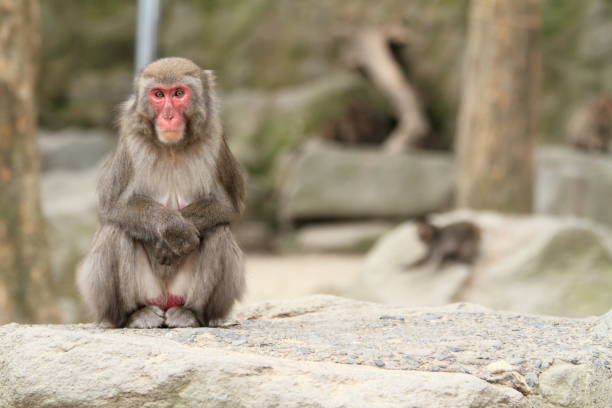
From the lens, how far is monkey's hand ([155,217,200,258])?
471cm

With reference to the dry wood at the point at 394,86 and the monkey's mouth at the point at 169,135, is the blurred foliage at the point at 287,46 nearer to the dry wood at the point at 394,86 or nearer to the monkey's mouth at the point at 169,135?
the dry wood at the point at 394,86

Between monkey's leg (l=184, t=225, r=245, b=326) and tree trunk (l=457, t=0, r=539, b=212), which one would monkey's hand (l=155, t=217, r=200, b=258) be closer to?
monkey's leg (l=184, t=225, r=245, b=326)

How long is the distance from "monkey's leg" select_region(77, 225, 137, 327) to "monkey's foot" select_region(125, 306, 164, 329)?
0.05 meters

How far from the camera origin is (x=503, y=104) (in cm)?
1078

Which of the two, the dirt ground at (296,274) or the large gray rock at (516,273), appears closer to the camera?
the large gray rock at (516,273)

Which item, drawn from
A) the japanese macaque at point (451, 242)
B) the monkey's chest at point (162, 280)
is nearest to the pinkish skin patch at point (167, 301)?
the monkey's chest at point (162, 280)

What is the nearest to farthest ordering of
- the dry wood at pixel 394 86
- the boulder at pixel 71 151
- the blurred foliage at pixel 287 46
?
the boulder at pixel 71 151 < the dry wood at pixel 394 86 < the blurred foliage at pixel 287 46

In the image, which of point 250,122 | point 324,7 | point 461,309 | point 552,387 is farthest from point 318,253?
point 552,387

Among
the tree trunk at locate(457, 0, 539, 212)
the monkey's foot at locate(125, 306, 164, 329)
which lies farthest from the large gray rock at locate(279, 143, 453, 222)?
the monkey's foot at locate(125, 306, 164, 329)

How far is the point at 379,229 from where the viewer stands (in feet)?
50.1

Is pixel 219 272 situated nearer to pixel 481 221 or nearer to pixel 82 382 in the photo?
pixel 82 382

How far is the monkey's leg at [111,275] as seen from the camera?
4.77m

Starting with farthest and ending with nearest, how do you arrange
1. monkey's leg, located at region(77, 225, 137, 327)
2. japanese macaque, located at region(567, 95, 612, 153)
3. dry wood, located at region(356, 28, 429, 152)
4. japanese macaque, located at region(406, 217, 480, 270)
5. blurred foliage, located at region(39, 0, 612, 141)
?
1. blurred foliage, located at region(39, 0, 612, 141)
2. dry wood, located at region(356, 28, 429, 152)
3. japanese macaque, located at region(567, 95, 612, 153)
4. japanese macaque, located at region(406, 217, 480, 270)
5. monkey's leg, located at region(77, 225, 137, 327)

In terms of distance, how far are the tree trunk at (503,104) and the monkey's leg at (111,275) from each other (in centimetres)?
680
